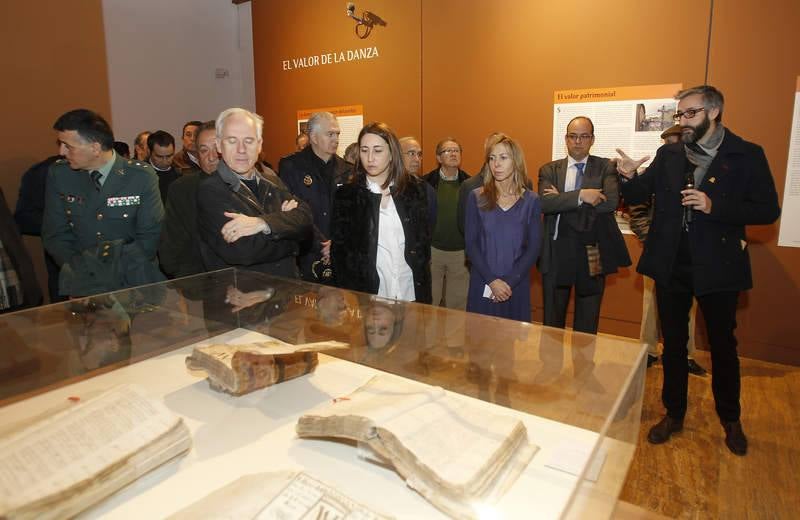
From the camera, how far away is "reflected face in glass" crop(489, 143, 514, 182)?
9.45 feet

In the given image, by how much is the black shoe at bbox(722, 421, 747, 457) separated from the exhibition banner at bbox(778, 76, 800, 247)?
179 cm

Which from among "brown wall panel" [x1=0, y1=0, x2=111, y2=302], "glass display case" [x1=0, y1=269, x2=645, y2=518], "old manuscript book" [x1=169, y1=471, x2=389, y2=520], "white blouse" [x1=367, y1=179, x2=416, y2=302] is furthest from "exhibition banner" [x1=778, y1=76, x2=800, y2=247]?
"brown wall panel" [x1=0, y1=0, x2=111, y2=302]

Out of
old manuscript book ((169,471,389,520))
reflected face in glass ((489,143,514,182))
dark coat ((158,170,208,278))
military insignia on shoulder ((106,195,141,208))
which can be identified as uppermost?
reflected face in glass ((489,143,514,182))

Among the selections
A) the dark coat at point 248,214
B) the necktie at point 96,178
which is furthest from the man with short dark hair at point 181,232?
the dark coat at point 248,214

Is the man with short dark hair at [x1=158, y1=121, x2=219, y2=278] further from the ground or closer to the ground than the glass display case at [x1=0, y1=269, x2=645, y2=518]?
further from the ground

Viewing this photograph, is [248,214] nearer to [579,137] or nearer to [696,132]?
[696,132]

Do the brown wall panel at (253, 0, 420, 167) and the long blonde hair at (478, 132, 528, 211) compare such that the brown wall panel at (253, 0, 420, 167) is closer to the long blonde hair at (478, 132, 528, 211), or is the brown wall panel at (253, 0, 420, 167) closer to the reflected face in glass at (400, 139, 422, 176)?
the reflected face in glass at (400, 139, 422, 176)

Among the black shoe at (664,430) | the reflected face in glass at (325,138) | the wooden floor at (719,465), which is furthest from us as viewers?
the reflected face in glass at (325,138)

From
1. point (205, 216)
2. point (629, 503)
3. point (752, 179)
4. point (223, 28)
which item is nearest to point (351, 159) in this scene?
point (205, 216)

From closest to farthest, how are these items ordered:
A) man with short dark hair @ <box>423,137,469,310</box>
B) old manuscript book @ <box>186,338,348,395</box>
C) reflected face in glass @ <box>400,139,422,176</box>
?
old manuscript book @ <box>186,338,348,395</box>
man with short dark hair @ <box>423,137,469,310</box>
reflected face in glass @ <box>400,139,422,176</box>

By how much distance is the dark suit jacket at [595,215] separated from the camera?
3258mm

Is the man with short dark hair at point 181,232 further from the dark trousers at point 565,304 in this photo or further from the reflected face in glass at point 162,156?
the dark trousers at point 565,304

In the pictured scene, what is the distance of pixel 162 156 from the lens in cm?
415

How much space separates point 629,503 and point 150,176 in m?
2.67
